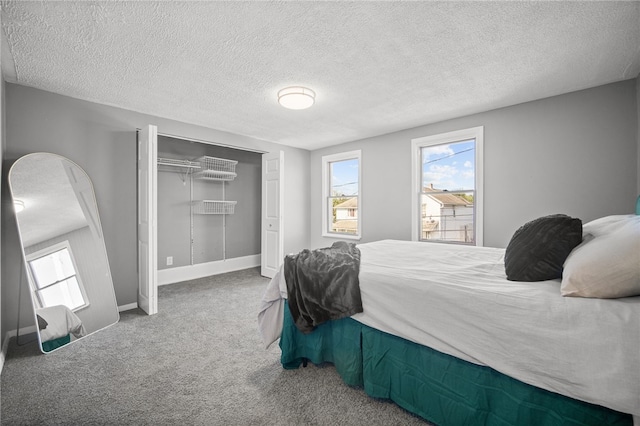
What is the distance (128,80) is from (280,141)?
2666 mm

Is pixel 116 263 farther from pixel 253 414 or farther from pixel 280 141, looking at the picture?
pixel 280 141

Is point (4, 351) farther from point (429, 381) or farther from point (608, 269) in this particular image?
point (608, 269)

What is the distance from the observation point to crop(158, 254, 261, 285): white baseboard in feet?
14.8

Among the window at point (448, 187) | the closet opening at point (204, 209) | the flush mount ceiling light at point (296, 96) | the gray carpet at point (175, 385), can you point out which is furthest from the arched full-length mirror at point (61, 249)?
the window at point (448, 187)

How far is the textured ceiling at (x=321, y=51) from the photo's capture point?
1.73 m

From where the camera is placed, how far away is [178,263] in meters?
4.68

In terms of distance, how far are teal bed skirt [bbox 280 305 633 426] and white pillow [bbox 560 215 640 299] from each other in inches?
17.7

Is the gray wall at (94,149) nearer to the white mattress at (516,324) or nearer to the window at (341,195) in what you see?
the window at (341,195)

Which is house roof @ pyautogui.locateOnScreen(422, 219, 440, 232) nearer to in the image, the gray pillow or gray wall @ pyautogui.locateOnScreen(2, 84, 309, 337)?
the gray pillow

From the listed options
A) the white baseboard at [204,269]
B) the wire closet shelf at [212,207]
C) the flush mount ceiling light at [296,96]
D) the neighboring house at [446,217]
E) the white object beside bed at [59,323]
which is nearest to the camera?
the white object beside bed at [59,323]

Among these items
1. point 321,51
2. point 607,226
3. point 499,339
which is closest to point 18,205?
point 321,51

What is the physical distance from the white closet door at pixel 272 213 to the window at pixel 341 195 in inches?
43.1

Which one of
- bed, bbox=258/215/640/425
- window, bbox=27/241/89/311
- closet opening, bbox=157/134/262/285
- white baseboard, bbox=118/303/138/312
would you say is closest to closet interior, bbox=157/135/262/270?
closet opening, bbox=157/134/262/285

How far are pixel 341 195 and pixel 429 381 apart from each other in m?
4.04
